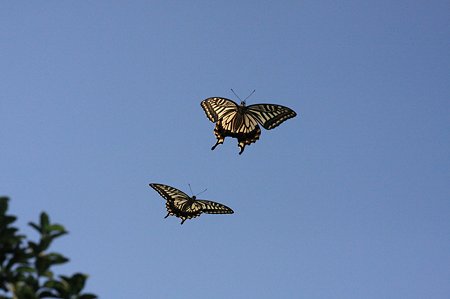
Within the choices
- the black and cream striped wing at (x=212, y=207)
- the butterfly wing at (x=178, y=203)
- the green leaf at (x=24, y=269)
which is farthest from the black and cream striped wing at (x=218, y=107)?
the green leaf at (x=24, y=269)

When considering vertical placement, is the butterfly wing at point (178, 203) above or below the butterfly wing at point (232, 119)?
below

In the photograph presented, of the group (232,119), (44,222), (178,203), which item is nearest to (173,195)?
(178,203)

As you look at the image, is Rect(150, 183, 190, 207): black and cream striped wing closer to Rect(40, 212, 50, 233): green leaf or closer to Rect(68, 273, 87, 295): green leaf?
Rect(40, 212, 50, 233): green leaf

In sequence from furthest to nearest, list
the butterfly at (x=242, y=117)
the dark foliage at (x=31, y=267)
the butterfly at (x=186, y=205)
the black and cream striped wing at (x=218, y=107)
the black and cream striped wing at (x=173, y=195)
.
A: the black and cream striped wing at (x=173, y=195)
the butterfly at (x=186, y=205)
the black and cream striped wing at (x=218, y=107)
the butterfly at (x=242, y=117)
the dark foliage at (x=31, y=267)

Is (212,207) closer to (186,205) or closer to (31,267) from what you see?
(186,205)

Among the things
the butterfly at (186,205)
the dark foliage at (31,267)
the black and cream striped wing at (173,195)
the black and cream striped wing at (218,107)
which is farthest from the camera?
the black and cream striped wing at (173,195)

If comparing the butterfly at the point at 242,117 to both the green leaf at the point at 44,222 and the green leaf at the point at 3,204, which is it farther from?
the green leaf at the point at 3,204

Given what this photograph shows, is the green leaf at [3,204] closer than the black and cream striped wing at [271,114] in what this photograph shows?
Yes

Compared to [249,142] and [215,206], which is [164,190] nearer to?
[215,206]
